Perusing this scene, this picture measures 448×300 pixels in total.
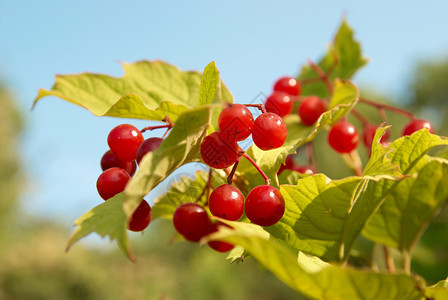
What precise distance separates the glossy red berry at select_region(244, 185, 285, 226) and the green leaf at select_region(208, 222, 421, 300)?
0.11m

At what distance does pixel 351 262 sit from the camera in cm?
109

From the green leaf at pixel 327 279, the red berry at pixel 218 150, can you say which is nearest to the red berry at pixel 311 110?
the red berry at pixel 218 150

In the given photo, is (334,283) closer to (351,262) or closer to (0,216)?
(351,262)

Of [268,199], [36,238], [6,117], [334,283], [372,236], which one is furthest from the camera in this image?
[6,117]

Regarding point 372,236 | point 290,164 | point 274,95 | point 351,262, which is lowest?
point 351,262

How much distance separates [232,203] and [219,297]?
13.5m

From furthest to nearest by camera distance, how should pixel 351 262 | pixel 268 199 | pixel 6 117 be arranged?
pixel 6 117 → pixel 351 262 → pixel 268 199

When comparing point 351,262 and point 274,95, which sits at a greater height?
point 274,95

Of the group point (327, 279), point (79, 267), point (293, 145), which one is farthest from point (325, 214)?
point (79, 267)

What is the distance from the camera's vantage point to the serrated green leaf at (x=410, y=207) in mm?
700

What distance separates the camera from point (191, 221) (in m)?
0.54

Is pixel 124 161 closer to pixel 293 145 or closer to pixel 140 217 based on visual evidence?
pixel 140 217

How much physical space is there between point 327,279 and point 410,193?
44 centimetres

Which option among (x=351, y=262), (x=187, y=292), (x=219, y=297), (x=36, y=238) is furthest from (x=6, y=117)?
(x=351, y=262)
